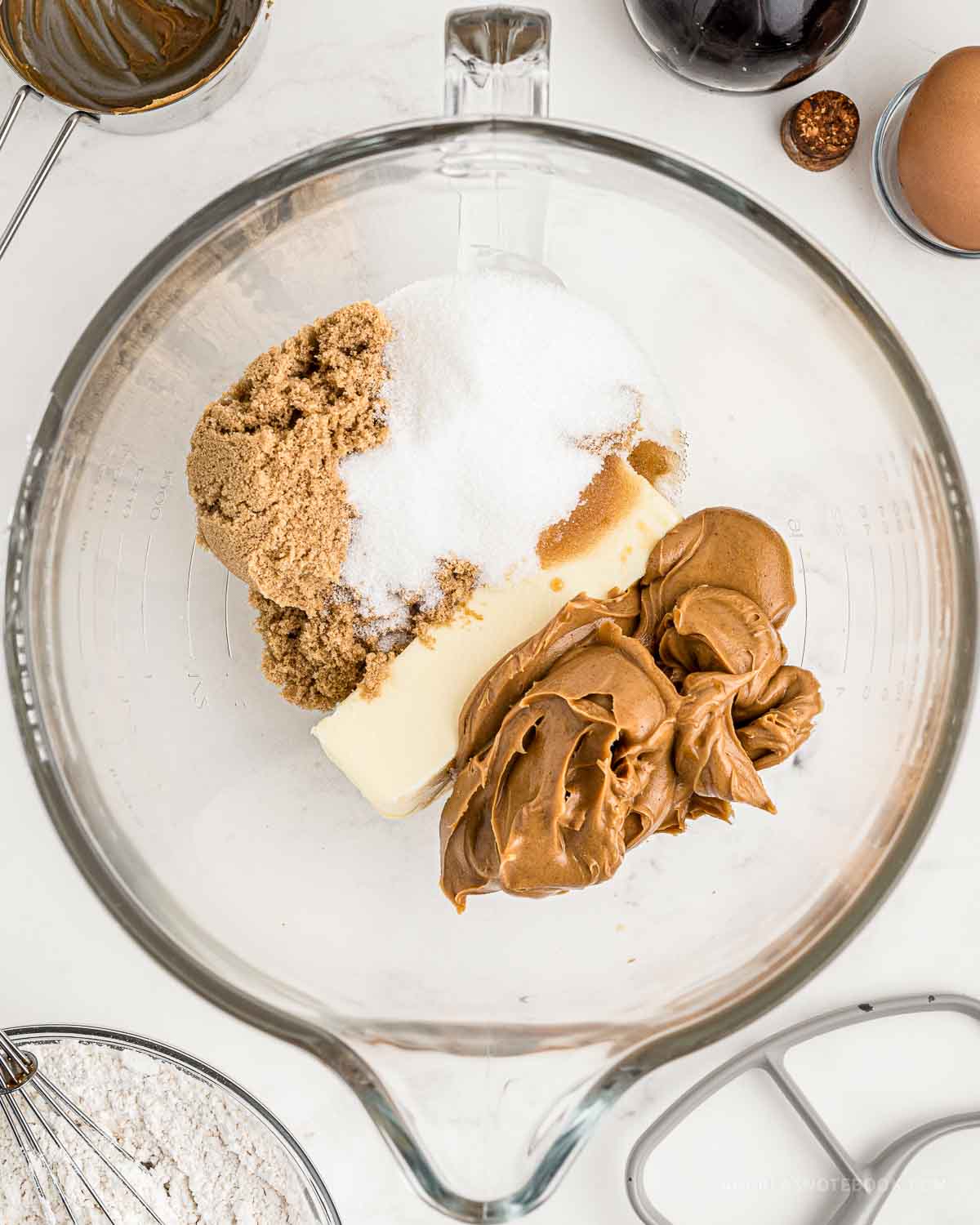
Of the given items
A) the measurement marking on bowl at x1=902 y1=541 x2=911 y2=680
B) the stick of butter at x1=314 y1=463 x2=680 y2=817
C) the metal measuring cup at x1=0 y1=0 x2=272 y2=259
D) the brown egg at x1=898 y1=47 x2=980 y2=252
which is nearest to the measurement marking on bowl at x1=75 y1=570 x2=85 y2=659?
the stick of butter at x1=314 y1=463 x2=680 y2=817

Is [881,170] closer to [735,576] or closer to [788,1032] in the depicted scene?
[735,576]

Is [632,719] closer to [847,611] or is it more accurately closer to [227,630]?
[847,611]

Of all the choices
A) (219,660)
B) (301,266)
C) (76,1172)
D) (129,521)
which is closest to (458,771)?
(219,660)

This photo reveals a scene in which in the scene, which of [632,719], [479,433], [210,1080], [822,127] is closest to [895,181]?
[822,127]

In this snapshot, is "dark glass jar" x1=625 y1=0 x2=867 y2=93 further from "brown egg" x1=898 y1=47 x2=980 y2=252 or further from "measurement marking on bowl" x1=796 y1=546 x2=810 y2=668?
"measurement marking on bowl" x1=796 y1=546 x2=810 y2=668

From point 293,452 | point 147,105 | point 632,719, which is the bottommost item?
point 632,719
